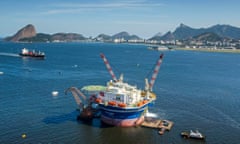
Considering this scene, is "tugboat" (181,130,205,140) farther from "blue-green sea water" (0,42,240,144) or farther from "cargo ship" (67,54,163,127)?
"cargo ship" (67,54,163,127)

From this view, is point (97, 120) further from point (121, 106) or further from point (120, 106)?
point (121, 106)

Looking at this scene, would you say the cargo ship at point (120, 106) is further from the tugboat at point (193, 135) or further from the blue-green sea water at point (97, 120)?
the tugboat at point (193, 135)

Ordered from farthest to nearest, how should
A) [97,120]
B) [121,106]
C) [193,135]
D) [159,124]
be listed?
1. [97,120]
2. [159,124]
3. [121,106]
4. [193,135]

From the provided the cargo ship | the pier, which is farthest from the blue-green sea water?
the cargo ship

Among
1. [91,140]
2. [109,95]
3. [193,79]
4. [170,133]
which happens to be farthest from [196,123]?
[193,79]

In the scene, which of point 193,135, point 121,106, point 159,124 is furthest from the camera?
point 159,124

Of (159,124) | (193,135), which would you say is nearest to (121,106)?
(159,124)

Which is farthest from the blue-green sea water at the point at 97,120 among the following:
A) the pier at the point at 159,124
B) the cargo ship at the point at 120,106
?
the cargo ship at the point at 120,106

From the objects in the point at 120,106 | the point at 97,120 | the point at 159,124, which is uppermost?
the point at 120,106
